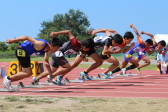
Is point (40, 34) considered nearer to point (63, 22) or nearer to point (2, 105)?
point (63, 22)

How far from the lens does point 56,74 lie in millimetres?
11297

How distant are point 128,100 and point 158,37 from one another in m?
57.8

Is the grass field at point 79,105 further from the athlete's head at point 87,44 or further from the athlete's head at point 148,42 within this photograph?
the athlete's head at point 148,42

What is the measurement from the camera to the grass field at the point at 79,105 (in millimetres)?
6418

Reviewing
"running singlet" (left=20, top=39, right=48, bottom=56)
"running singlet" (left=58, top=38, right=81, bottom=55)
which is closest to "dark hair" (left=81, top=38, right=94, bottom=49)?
"running singlet" (left=58, top=38, right=81, bottom=55)

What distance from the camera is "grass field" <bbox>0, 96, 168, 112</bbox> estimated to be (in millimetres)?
6418

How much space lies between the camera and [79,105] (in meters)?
6.91

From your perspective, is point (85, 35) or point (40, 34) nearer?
point (85, 35)

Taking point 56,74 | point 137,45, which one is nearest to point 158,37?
point 137,45

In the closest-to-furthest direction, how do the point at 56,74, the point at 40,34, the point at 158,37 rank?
the point at 56,74
the point at 158,37
the point at 40,34

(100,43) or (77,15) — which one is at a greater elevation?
(77,15)

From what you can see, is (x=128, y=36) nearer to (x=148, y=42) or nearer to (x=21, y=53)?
(x=148, y=42)

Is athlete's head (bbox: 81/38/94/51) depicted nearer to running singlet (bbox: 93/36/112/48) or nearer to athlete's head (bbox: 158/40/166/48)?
running singlet (bbox: 93/36/112/48)

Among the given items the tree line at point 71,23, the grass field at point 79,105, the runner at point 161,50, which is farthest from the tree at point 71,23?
the grass field at point 79,105
